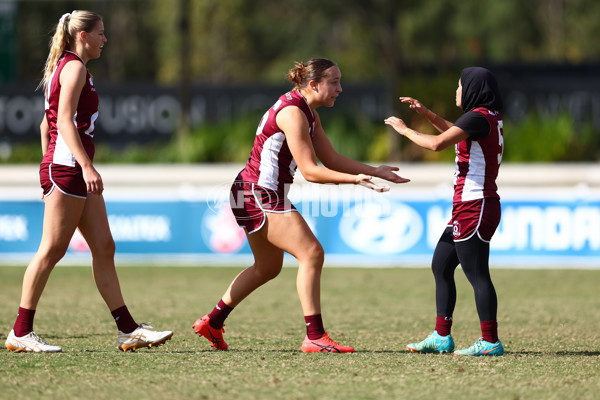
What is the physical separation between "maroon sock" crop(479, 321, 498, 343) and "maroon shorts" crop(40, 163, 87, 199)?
2.69 meters

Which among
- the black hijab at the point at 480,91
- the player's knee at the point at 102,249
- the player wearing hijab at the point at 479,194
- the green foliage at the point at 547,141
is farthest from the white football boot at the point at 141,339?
the green foliage at the point at 547,141

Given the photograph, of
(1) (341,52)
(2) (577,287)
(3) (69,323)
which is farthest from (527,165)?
(1) (341,52)

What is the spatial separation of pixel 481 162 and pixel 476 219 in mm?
364

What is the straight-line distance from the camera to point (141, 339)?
6371 mm

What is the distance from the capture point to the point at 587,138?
56.9 ft

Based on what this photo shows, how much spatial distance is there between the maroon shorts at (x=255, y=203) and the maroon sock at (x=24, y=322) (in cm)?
148

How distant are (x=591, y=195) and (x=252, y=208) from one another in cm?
843

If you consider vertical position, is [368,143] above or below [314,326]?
above

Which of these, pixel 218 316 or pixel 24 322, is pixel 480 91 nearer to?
pixel 218 316

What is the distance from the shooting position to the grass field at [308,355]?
17.0ft

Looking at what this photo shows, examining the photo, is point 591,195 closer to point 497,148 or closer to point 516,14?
point 497,148

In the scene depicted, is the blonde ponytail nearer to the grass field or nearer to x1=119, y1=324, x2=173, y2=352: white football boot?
x1=119, y1=324, x2=173, y2=352: white football boot

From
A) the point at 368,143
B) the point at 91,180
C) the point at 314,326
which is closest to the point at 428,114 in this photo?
the point at 314,326

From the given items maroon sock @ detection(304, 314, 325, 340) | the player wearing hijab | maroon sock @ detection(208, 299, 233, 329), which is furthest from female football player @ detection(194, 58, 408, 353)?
the player wearing hijab
